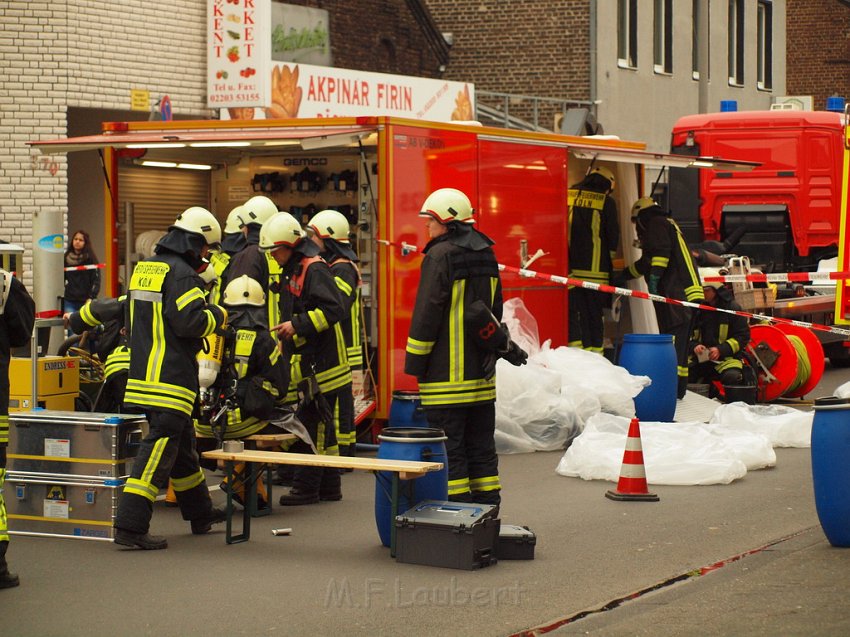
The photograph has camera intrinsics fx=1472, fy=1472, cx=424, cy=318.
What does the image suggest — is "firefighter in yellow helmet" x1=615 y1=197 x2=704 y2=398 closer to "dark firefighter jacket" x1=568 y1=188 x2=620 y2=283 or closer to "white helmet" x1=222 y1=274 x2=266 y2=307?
"dark firefighter jacket" x1=568 y1=188 x2=620 y2=283

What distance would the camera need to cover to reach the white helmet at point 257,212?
11.1 meters

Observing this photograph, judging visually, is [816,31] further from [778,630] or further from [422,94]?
[778,630]

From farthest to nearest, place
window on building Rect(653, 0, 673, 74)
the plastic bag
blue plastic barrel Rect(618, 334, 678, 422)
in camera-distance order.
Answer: window on building Rect(653, 0, 673, 74)
blue plastic barrel Rect(618, 334, 678, 422)
the plastic bag

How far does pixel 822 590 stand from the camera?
737 cm

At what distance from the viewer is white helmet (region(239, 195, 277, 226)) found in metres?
11.1

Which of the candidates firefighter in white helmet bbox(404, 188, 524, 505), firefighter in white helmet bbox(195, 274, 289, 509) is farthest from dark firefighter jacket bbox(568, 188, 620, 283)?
firefighter in white helmet bbox(404, 188, 524, 505)

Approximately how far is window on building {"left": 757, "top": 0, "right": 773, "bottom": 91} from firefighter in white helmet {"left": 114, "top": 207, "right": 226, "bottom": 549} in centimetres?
3232

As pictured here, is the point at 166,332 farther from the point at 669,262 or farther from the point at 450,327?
the point at 669,262

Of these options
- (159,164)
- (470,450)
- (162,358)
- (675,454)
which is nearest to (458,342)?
(470,450)

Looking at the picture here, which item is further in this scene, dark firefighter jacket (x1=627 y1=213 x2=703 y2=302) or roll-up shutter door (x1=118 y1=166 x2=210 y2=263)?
dark firefighter jacket (x1=627 y1=213 x2=703 y2=302)

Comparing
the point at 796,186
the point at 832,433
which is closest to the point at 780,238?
the point at 796,186

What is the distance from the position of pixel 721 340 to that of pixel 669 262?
1.02 meters

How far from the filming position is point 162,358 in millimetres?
8445

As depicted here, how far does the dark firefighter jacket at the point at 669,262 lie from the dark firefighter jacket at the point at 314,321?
519 centimetres
